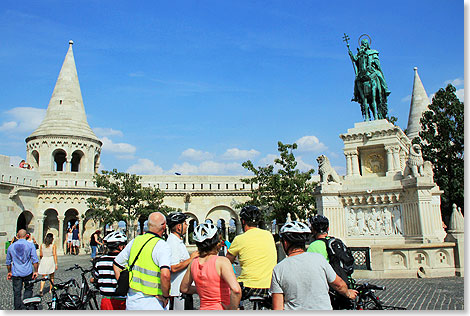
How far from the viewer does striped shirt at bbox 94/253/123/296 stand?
417cm

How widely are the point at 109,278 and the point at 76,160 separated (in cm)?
3158

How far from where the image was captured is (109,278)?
4.25 meters

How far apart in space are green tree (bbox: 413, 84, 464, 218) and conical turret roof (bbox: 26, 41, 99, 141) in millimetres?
24695

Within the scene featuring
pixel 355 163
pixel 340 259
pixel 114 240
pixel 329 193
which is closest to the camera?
pixel 340 259

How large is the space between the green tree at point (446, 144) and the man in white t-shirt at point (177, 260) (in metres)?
21.5

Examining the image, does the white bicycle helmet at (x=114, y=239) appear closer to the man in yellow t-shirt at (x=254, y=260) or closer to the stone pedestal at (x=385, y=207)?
the man in yellow t-shirt at (x=254, y=260)

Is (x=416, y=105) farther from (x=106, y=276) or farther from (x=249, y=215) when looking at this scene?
(x=106, y=276)

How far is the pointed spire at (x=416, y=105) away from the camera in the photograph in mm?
30203

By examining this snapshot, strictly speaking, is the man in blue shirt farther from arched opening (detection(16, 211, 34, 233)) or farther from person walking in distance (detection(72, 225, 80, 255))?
arched opening (detection(16, 211, 34, 233))

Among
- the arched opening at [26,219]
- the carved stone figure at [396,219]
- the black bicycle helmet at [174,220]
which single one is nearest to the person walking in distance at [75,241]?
the arched opening at [26,219]

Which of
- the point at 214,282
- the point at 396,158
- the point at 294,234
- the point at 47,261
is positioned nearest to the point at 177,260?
Answer: the point at 214,282

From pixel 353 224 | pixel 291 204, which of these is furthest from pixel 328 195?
pixel 291 204

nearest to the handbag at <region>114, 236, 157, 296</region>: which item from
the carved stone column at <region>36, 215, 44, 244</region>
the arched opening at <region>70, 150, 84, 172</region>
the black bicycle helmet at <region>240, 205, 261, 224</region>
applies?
the black bicycle helmet at <region>240, 205, 261, 224</region>

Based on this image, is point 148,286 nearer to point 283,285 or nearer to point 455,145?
point 283,285
